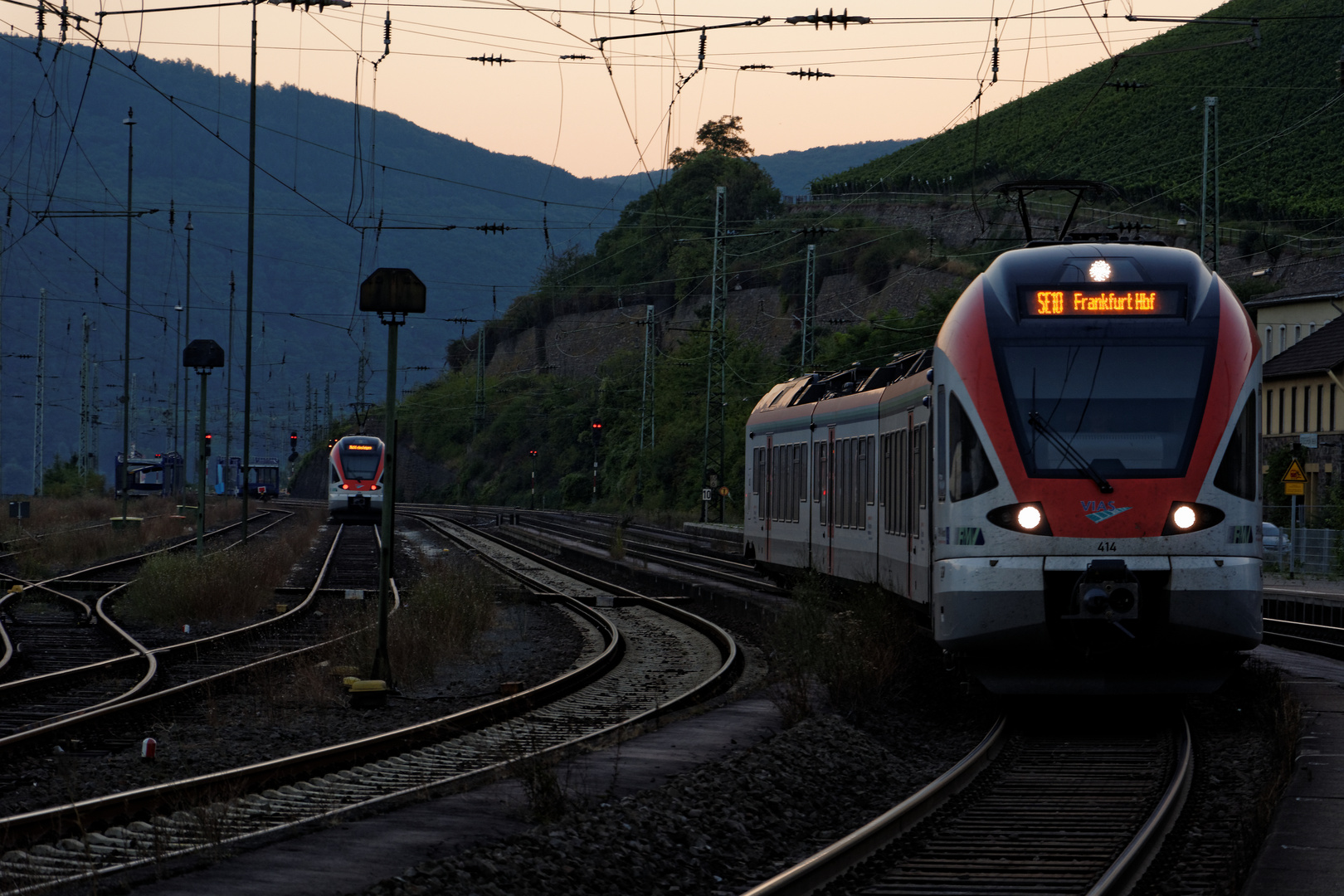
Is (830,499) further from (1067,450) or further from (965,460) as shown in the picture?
(1067,450)

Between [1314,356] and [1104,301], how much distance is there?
38.6m

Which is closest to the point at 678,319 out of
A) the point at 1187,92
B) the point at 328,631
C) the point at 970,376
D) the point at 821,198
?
the point at 821,198

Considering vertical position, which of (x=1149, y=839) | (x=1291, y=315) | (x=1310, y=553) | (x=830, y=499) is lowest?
(x=1149, y=839)

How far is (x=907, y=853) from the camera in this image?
841cm

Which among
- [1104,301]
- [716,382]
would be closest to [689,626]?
[1104,301]

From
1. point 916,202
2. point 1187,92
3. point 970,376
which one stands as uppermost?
point 1187,92

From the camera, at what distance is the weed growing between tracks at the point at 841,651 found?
13461 mm

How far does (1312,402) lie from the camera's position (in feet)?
155

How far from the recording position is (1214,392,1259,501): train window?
11961 millimetres

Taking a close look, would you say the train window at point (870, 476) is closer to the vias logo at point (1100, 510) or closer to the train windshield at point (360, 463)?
the vias logo at point (1100, 510)

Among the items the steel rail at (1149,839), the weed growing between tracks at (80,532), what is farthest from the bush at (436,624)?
the weed growing between tracks at (80,532)

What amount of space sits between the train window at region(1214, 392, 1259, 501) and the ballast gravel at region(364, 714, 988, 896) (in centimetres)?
286

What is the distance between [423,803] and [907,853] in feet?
9.50

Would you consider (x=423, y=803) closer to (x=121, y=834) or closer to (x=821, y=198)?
(x=121, y=834)
